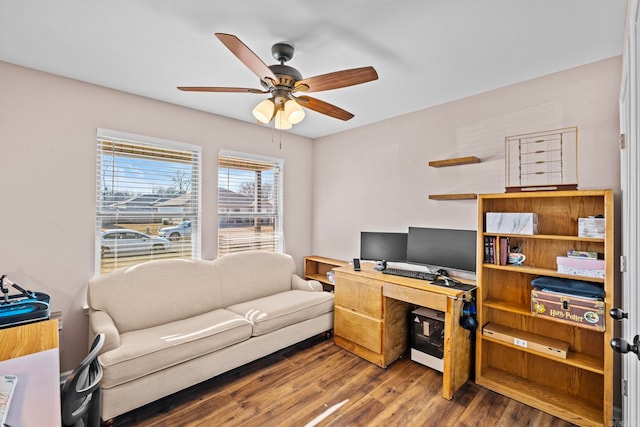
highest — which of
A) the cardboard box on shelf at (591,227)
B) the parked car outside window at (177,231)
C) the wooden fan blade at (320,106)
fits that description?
the wooden fan blade at (320,106)

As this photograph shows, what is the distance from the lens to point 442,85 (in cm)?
256

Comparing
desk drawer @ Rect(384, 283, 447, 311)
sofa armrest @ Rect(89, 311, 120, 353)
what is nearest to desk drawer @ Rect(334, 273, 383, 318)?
desk drawer @ Rect(384, 283, 447, 311)

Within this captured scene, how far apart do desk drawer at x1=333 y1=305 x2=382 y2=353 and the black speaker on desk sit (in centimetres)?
37

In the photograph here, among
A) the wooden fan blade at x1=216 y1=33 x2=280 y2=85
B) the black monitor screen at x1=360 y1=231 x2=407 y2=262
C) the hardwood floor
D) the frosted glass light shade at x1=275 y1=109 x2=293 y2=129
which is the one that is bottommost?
the hardwood floor

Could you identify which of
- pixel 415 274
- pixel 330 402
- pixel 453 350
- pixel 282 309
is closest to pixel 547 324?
pixel 453 350

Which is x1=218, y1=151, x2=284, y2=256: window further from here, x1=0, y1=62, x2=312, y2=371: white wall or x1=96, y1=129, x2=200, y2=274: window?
x1=0, y1=62, x2=312, y2=371: white wall

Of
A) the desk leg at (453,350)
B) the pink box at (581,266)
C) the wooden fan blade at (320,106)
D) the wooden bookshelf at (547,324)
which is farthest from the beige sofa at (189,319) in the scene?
the pink box at (581,266)

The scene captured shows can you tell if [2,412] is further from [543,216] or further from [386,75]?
[543,216]

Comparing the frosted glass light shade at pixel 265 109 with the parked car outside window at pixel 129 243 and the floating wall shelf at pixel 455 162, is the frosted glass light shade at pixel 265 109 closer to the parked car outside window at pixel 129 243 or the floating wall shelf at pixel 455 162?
the floating wall shelf at pixel 455 162

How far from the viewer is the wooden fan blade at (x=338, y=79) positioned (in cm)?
166

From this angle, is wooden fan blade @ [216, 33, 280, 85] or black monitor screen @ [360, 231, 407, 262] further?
black monitor screen @ [360, 231, 407, 262]

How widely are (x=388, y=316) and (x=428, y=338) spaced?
0.41 meters

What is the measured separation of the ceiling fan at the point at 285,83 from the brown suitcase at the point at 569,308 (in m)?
1.94

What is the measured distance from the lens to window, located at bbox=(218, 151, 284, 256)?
3.53 metres
